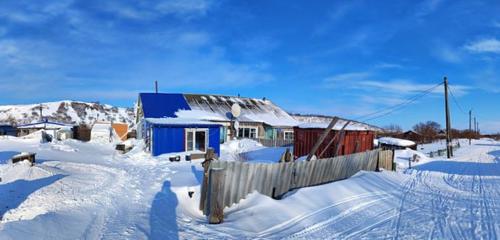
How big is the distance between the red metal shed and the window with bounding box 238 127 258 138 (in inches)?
456

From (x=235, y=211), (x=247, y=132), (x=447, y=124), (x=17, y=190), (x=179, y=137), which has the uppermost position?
(x=447, y=124)

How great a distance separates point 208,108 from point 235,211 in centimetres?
2817

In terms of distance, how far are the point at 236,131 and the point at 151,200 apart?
24.2 meters

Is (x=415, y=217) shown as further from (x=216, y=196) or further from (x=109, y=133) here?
(x=109, y=133)

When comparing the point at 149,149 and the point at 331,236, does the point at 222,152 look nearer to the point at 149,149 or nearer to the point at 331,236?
the point at 149,149

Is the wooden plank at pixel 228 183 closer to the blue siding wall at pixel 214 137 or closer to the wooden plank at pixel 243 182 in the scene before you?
the wooden plank at pixel 243 182

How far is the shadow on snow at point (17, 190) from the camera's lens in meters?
8.35

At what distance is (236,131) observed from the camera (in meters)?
33.7

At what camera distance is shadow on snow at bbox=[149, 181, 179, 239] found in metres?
6.47

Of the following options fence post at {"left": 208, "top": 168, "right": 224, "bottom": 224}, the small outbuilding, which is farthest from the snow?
fence post at {"left": 208, "top": 168, "right": 224, "bottom": 224}

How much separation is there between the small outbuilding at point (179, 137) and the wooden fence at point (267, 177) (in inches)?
476

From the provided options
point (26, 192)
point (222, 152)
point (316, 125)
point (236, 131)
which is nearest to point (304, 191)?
point (26, 192)

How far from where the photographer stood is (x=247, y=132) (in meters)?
35.1

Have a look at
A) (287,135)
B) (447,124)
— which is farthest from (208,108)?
(447,124)
